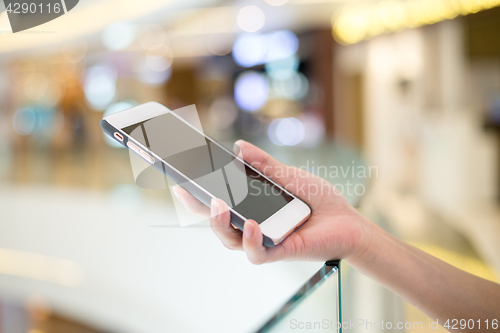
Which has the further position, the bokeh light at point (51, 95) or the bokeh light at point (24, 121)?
the bokeh light at point (51, 95)

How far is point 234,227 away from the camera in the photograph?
0.78 m

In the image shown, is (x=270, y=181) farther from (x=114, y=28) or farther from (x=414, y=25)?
(x=114, y=28)

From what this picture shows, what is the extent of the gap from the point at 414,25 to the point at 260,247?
6.22m

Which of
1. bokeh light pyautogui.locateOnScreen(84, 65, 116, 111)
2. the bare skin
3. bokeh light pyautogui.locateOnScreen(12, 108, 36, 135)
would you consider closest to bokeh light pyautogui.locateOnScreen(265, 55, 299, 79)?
bokeh light pyautogui.locateOnScreen(84, 65, 116, 111)

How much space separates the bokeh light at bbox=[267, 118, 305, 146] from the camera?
8979 mm

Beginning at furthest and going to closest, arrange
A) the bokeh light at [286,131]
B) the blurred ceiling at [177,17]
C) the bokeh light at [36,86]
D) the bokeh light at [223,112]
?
the bokeh light at [223,112], the bokeh light at [286,131], the bokeh light at [36,86], the blurred ceiling at [177,17]

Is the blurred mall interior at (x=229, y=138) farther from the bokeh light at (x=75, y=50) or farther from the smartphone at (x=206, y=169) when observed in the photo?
the smartphone at (x=206, y=169)

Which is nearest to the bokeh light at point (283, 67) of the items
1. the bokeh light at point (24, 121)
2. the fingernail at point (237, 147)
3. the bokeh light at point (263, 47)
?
the bokeh light at point (263, 47)

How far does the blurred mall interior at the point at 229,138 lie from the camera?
Answer: 118 inches

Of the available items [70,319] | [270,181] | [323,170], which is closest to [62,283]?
[70,319]

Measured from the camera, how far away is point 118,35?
25.3ft

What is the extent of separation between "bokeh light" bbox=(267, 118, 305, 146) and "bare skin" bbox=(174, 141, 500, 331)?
26.3 ft

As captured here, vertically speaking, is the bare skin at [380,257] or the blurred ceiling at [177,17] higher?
the blurred ceiling at [177,17]

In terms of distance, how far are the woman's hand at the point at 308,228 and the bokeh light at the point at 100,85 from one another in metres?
10.2
